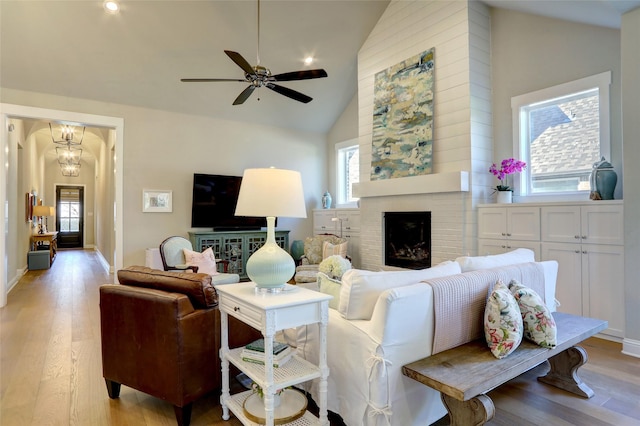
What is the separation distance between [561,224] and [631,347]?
124 cm

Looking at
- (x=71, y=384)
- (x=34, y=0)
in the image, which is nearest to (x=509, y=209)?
(x=71, y=384)

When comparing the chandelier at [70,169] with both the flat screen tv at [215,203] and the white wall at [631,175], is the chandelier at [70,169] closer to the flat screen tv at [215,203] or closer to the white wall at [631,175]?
the flat screen tv at [215,203]

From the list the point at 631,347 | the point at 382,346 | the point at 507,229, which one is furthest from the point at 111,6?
the point at 631,347

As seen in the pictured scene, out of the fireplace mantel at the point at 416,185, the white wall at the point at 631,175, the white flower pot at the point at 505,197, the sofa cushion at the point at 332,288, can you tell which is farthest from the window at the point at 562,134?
the sofa cushion at the point at 332,288

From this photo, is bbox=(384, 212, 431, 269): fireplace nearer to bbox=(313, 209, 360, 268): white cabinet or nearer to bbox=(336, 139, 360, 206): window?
bbox=(313, 209, 360, 268): white cabinet

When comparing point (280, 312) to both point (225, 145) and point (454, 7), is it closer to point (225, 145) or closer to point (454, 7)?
point (454, 7)

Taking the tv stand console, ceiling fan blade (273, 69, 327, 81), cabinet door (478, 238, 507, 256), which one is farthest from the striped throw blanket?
the tv stand console

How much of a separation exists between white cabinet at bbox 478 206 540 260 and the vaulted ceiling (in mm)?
2077

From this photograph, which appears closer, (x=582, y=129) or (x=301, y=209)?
(x=301, y=209)

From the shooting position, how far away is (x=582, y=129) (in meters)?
3.92

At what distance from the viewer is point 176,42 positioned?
4.86 m

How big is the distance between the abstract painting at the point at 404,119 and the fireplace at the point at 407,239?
0.65 meters

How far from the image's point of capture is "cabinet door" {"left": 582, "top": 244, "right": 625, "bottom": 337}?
3.28m

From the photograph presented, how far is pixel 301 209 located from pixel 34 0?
4386 millimetres
